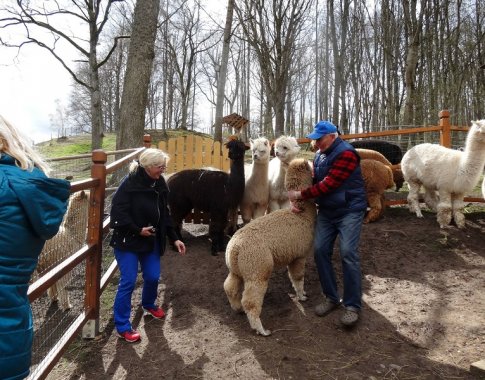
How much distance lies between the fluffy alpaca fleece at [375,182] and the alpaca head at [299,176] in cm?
242

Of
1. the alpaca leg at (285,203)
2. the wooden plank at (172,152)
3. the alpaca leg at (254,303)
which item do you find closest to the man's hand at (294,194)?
the alpaca leg at (254,303)

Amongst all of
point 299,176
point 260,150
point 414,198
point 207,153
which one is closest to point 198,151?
point 207,153

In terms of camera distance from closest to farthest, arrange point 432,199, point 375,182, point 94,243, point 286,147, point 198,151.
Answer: point 94,243 < point 286,147 < point 375,182 < point 432,199 < point 198,151

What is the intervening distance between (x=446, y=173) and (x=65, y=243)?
17.6 feet

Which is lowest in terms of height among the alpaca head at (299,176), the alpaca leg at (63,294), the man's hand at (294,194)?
the alpaca leg at (63,294)

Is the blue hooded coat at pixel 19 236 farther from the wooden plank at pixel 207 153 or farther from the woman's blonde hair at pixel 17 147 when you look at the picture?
the wooden plank at pixel 207 153

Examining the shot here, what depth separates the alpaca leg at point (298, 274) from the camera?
4.18m

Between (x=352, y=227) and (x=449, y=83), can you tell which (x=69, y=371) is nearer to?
(x=352, y=227)

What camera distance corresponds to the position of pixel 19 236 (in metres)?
1.60

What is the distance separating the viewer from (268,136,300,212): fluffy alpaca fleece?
17.0 feet

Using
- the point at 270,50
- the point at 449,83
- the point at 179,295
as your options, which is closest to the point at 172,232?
the point at 179,295

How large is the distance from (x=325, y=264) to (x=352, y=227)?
481 mm

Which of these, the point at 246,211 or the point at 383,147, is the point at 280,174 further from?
the point at 383,147

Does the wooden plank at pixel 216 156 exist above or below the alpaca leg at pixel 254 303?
above
